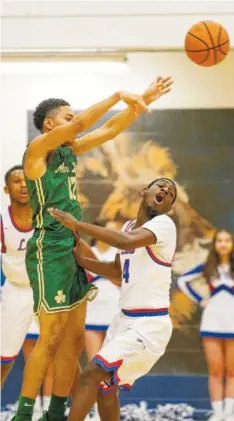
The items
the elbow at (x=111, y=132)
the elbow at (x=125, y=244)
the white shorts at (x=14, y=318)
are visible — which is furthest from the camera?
the white shorts at (x=14, y=318)

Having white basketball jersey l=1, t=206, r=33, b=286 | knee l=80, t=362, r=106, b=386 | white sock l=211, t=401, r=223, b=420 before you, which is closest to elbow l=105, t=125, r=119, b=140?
knee l=80, t=362, r=106, b=386

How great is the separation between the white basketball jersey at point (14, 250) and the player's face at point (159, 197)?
211 cm

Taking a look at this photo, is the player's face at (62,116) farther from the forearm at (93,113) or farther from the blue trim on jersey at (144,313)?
the blue trim on jersey at (144,313)

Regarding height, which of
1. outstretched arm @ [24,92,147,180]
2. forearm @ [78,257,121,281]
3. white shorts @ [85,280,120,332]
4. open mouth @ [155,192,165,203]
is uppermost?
outstretched arm @ [24,92,147,180]

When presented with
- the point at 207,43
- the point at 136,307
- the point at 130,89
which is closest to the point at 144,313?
the point at 136,307

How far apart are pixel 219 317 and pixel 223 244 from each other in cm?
67

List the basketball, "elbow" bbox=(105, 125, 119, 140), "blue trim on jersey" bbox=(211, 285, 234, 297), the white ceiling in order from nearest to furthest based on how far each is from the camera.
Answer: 1. "elbow" bbox=(105, 125, 119, 140)
2. the basketball
3. the white ceiling
4. "blue trim on jersey" bbox=(211, 285, 234, 297)

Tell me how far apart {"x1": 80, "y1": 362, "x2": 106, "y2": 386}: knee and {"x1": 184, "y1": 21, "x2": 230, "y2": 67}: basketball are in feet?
7.86

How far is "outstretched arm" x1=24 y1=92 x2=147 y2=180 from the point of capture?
4754mm

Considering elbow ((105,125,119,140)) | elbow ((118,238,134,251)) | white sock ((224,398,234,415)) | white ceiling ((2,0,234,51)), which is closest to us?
elbow ((118,238,134,251))

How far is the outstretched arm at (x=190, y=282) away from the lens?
7473 mm

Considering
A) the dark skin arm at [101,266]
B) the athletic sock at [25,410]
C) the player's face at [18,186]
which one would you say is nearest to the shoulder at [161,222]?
the dark skin arm at [101,266]

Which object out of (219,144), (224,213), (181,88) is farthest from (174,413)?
(181,88)

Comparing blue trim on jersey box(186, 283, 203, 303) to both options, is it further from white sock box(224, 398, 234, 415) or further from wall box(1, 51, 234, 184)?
wall box(1, 51, 234, 184)
